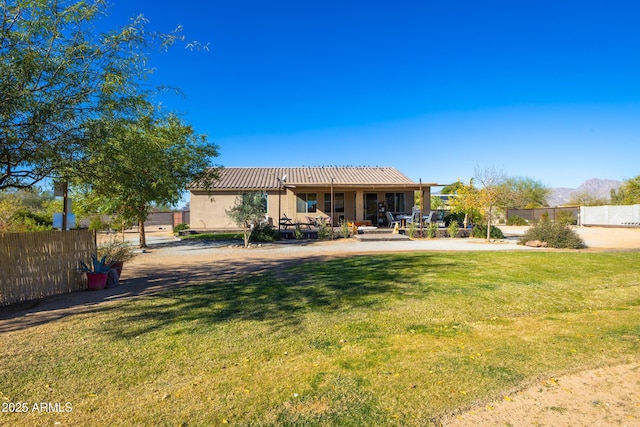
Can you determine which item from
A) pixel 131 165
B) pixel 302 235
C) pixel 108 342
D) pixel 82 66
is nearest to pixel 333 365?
pixel 108 342

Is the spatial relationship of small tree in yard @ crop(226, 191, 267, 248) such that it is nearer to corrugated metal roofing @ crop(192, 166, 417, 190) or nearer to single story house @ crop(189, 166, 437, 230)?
single story house @ crop(189, 166, 437, 230)

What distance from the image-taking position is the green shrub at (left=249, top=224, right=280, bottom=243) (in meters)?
18.4

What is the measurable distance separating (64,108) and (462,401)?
6.24 metres

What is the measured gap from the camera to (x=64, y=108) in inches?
224

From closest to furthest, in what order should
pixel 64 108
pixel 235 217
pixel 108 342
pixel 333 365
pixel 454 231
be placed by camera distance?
pixel 333 365 < pixel 108 342 < pixel 64 108 < pixel 235 217 < pixel 454 231

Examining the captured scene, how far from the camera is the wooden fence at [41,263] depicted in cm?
678

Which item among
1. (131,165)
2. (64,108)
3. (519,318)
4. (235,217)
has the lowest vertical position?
(519,318)

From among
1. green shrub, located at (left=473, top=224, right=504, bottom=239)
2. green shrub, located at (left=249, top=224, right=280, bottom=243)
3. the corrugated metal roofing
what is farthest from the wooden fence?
the corrugated metal roofing

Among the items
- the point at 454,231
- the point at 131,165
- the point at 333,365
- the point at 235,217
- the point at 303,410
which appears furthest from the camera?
the point at 454,231

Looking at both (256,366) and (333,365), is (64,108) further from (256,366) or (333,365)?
(333,365)

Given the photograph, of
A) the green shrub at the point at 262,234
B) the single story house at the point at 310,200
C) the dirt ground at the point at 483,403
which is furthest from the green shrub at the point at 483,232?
the green shrub at the point at 262,234

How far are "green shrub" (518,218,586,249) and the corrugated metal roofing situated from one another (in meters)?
12.3

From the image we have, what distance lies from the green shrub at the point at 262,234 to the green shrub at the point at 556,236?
1088 centimetres

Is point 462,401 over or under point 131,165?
under
